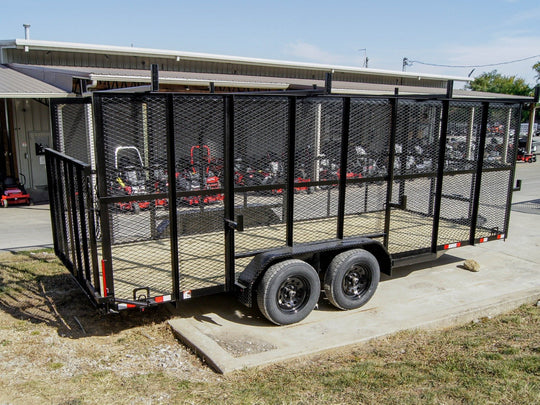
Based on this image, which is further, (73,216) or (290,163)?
(290,163)

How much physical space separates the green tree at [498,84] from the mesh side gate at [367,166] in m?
42.0

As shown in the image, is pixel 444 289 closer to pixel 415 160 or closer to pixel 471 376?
pixel 415 160

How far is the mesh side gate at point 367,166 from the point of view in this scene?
225 inches

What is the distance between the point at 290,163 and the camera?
528 centimetres

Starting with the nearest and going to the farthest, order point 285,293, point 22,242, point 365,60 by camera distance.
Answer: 1. point 285,293
2. point 22,242
3. point 365,60

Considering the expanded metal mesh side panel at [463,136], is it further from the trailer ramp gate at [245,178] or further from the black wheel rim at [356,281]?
the black wheel rim at [356,281]

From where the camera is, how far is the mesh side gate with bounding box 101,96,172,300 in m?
4.50

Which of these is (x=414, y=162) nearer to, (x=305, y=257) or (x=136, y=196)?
(x=305, y=257)

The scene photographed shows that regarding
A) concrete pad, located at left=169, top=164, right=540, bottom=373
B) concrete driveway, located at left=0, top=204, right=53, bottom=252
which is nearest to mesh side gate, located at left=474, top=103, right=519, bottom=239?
concrete pad, located at left=169, top=164, right=540, bottom=373

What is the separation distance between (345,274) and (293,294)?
0.67 meters

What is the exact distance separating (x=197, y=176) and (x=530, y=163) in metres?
24.9

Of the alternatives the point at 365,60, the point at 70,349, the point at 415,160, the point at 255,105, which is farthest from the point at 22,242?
the point at 365,60

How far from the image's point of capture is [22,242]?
9.24 m

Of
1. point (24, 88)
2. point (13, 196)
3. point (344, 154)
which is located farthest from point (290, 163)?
point (13, 196)
